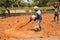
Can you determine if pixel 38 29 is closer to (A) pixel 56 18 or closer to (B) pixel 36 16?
(B) pixel 36 16

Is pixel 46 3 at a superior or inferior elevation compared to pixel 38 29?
inferior

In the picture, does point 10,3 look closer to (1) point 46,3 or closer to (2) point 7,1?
(2) point 7,1

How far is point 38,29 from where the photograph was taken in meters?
18.3

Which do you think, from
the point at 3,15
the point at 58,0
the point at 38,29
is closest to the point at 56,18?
the point at 38,29

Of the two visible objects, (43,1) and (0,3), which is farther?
(43,1)

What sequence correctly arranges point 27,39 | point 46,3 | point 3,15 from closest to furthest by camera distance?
1. point 27,39
2. point 3,15
3. point 46,3

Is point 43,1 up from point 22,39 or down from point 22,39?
down

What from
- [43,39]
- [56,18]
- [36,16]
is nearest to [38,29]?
[36,16]

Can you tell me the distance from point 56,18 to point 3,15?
39.9 feet

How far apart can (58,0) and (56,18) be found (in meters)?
29.7

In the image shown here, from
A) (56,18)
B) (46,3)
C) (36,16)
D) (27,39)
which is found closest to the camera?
(27,39)

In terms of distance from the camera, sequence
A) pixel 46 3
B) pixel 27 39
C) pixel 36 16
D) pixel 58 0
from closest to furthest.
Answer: pixel 27 39 < pixel 36 16 < pixel 58 0 < pixel 46 3

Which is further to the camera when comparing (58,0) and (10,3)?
(58,0)

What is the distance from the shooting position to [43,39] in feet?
46.0
